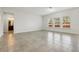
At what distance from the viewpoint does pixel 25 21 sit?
1081cm

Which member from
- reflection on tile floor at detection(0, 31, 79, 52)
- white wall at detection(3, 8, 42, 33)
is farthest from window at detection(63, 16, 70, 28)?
reflection on tile floor at detection(0, 31, 79, 52)

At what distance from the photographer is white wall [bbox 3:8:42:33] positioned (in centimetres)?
978

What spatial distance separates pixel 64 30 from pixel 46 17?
3858mm

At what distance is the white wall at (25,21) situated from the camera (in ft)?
32.1

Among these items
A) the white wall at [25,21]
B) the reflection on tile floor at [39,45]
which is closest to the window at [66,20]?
the white wall at [25,21]

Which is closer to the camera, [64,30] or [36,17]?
[64,30]

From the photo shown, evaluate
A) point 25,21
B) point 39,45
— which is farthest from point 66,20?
point 39,45

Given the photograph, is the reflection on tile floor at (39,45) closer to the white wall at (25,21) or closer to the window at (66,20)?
the window at (66,20)

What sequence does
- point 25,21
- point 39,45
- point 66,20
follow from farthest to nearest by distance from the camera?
point 25,21, point 66,20, point 39,45

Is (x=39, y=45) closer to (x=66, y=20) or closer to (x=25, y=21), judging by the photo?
(x=66, y=20)

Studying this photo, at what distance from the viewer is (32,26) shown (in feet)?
38.3
